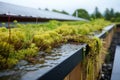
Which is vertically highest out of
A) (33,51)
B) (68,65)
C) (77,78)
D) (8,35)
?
(8,35)

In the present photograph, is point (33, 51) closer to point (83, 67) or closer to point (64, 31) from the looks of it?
point (83, 67)

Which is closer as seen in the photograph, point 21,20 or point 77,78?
point 77,78

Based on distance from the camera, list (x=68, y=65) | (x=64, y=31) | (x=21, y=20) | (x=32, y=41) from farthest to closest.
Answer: (x=21, y=20), (x=64, y=31), (x=32, y=41), (x=68, y=65)

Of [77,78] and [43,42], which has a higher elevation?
[43,42]

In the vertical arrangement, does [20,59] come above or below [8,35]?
below

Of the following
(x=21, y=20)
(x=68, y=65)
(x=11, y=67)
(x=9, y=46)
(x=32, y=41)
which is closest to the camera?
(x=11, y=67)

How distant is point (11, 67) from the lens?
211cm

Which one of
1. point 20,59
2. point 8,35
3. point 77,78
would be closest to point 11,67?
point 20,59

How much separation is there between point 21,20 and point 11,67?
413 cm

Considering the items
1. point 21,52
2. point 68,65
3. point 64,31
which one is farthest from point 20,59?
point 64,31

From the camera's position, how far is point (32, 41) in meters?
2.98

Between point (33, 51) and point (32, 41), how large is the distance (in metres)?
0.46

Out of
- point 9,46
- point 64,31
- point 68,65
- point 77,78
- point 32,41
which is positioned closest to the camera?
point 9,46

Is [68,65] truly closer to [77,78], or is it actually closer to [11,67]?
[11,67]
